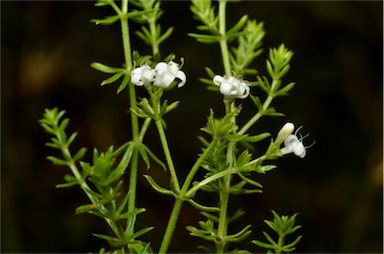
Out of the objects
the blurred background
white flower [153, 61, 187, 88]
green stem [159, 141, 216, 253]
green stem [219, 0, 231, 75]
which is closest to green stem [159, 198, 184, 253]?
green stem [159, 141, 216, 253]

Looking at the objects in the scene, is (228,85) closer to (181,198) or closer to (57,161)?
(181,198)

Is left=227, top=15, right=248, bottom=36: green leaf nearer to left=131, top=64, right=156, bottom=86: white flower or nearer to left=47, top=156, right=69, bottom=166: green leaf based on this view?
left=131, top=64, right=156, bottom=86: white flower

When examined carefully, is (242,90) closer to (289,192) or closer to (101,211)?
(101,211)

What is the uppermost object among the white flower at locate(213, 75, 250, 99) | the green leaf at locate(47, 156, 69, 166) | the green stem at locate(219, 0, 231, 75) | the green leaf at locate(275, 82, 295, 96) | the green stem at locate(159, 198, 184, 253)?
the green stem at locate(219, 0, 231, 75)

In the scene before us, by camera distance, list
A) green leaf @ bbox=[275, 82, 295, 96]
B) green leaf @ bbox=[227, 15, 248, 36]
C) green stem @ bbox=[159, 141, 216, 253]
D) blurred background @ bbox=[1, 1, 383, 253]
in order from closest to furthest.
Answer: green stem @ bbox=[159, 141, 216, 253], green leaf @ bbox=[275, 82, 295, 96], green leaf @ bbox=[227, 15, 248, 36], blurred background @ bbox=[1, 1, 383, 253]

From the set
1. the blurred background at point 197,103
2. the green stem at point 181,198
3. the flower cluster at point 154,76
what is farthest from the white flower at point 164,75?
the blurred background at point 197,103

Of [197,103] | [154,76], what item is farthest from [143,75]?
[197,103]

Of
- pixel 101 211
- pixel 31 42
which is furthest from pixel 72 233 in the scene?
→ pixel 101 211
